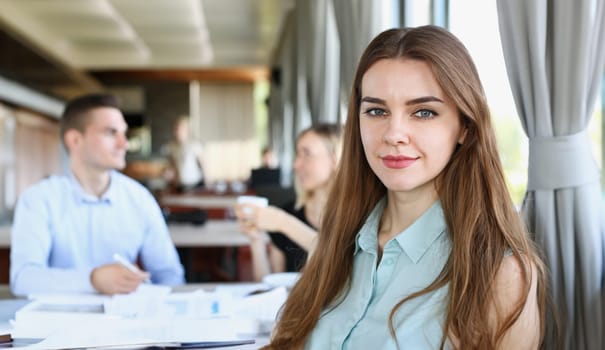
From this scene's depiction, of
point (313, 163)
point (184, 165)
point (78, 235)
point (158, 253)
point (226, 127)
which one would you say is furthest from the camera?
point (226, 127)

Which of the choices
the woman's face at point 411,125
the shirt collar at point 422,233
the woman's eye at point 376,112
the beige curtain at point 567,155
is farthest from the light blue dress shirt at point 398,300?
the beige curtain at point 567,155

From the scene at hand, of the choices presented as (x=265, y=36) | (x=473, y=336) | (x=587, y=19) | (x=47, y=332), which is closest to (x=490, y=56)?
(x=587, y=19)

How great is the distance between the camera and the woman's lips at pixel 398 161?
124 cm

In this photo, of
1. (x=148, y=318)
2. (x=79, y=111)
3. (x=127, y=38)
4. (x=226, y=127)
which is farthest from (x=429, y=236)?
(x=226, y=127)

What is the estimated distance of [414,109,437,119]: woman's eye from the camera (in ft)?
4.07

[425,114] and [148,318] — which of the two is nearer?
[425,114]

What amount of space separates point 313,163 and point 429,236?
159cm

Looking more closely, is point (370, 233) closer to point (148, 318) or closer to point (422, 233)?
point (422, 233)

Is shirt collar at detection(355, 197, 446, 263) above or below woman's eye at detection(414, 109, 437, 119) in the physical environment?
below

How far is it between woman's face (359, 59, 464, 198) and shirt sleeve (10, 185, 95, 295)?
1.19 metres

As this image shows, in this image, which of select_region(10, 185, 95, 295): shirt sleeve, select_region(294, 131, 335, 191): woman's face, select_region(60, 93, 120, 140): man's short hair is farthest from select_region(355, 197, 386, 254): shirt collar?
select_region(60, 93, 120, 140): man's short hair

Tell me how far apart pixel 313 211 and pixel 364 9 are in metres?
1.17

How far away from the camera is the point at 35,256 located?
2.26 m

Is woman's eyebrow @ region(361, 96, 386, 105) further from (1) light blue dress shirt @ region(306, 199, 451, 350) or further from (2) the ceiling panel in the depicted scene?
(2) the ceiling panel
